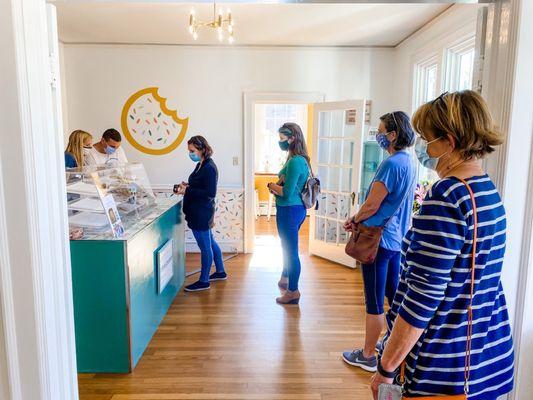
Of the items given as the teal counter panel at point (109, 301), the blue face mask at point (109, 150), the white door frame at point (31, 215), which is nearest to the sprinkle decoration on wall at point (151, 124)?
the blue face mask at point (109, 150)

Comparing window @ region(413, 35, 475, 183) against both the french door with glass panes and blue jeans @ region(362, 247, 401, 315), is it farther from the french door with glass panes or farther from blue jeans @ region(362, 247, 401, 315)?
blue jeans @ region(362, 247, 401, 315)

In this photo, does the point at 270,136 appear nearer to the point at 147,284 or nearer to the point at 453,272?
the point at 147,284

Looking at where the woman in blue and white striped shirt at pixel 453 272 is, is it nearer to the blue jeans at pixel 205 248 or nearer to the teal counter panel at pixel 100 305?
the teal counter panel at pixel 100 305

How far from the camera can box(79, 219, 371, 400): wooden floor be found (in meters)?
2.24

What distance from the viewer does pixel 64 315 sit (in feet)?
4.27

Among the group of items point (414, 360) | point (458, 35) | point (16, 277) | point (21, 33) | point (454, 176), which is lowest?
point (414, 360)

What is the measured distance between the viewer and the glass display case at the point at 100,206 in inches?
91.5

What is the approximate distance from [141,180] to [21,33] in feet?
7.27

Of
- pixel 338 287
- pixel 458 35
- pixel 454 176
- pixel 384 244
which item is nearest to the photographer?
pixel 454 176

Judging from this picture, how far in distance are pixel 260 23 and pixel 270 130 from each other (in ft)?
12.3

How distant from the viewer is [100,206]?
240 centimetres

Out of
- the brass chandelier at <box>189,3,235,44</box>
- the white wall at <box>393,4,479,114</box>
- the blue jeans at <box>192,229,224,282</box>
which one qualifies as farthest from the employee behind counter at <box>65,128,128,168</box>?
the white wall at <box>393,4,479,114</box>

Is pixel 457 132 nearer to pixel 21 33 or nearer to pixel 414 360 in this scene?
pixel 414 360

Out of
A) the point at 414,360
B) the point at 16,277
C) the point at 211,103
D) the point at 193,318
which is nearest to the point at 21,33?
the point at 16,277
